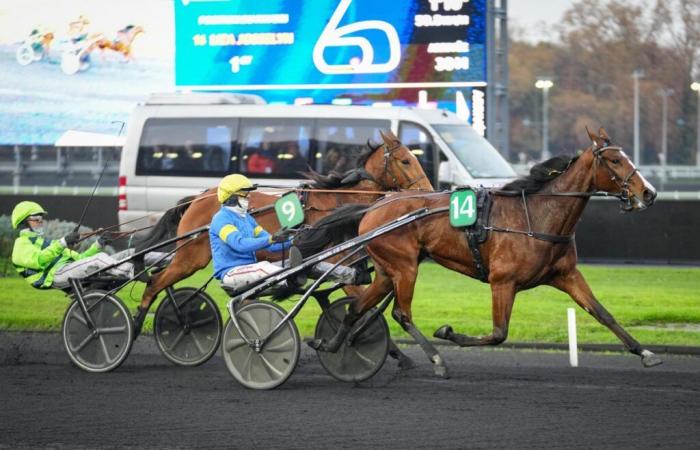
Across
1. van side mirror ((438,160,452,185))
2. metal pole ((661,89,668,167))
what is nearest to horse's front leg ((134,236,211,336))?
van side mirror ((438,160,452,185))

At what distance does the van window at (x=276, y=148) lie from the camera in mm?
18844

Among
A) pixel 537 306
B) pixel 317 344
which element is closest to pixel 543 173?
pixel 317 344

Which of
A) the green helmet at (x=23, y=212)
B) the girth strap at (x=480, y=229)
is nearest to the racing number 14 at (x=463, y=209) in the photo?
the girth strap at (x=480, y=229)

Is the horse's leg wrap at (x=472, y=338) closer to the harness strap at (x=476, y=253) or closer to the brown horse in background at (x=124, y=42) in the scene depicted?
the harness strap at (x=476, y=253)

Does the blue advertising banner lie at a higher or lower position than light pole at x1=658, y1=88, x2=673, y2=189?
higher

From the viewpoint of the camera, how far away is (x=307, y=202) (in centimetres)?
1109

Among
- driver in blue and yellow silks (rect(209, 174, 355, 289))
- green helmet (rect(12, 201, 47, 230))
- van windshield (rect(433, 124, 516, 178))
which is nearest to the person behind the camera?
driver in blue and yellow silks (rect(209, 174, 355, 289))

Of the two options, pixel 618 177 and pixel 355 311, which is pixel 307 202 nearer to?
pixel 355 311

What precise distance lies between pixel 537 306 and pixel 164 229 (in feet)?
14.5

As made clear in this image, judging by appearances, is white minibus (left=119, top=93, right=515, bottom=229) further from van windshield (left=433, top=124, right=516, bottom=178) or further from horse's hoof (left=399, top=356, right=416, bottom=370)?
horse's hoof (left=399, top=356, right=416, bottom=370)

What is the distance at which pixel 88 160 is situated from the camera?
40531 millimetres

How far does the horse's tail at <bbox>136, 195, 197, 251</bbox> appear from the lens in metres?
11.2

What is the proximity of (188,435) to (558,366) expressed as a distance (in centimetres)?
366

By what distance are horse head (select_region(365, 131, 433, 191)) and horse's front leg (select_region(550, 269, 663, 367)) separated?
8.96 ft
